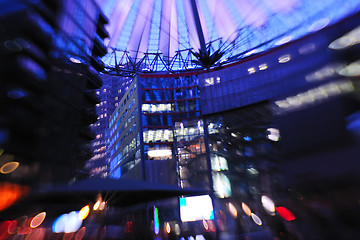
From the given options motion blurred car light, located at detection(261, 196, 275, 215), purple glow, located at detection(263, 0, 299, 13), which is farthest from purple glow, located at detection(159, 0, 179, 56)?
motion blurred car light, located at detection(261, 196, 275, 215)

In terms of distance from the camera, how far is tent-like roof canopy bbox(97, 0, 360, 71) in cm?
2733

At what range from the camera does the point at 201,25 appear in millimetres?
34312

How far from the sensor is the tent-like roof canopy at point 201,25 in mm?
27328

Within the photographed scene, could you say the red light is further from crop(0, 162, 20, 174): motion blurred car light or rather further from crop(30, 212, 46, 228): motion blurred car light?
crop(0, 162, 20, 174): motion blurred car light

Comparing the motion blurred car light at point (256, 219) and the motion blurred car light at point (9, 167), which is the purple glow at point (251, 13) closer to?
the motion blurred car light at point (256, 219)

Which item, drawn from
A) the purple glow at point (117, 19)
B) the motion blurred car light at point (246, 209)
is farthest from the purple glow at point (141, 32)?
the motion blurred car light at point (246, 209)

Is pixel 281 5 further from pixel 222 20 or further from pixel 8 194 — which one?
pixel 8 194

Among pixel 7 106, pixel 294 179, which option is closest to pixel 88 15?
pixel 7 106

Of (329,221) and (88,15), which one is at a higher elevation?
(88,15)

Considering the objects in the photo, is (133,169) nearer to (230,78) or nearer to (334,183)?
(230,78)

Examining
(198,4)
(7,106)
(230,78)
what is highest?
(198,4)

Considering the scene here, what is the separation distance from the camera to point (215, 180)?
3325 cm

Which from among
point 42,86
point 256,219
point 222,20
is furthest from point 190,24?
point 256,219

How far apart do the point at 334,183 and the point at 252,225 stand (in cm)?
2072
